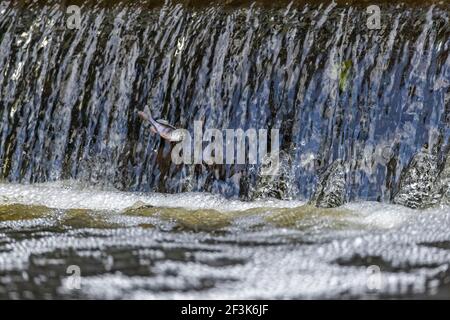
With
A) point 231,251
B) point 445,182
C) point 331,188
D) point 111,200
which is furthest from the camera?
point 111,200

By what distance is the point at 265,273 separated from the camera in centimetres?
422

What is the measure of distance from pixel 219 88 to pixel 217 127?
0.93 ft

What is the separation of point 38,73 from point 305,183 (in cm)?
234

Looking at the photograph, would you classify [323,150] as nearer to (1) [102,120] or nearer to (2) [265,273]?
(1) [102,120]

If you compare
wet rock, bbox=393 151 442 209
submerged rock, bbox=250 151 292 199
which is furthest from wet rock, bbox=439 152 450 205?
submerged rock, bbox=250 151 292 199

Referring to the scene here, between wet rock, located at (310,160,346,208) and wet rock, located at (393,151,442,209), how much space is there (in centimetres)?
34

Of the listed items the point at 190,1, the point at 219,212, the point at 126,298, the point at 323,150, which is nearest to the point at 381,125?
the point at 323,150

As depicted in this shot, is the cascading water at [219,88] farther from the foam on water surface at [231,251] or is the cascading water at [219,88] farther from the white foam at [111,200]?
the foam on water surface at [231,251]

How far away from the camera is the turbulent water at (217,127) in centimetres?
450

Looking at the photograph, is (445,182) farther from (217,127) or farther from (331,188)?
(217,127)

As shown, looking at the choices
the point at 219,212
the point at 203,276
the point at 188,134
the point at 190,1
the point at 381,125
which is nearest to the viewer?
the point at 203,276

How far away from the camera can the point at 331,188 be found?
246 inches

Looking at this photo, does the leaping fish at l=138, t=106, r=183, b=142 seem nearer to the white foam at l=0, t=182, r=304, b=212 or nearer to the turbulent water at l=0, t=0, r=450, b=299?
the turbulent water at l=0, t=0, r=450, b=299

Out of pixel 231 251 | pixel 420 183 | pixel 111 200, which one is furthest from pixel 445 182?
pixel 111 200
